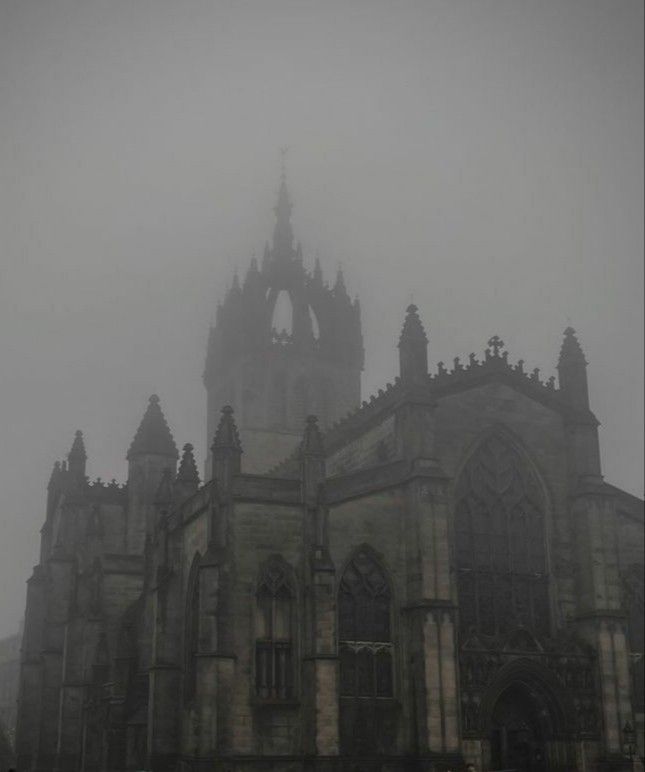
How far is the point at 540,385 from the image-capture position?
133 feet

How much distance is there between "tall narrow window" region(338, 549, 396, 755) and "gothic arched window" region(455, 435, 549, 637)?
3442 mm

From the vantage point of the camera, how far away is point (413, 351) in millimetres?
38156

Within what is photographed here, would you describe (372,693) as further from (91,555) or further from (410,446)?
(91,555)

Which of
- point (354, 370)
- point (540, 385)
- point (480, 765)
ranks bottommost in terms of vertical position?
point (480, 765)

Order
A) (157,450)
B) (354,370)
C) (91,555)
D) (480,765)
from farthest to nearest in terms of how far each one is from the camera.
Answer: (354,370), (157,450), (91,555), (480,765)

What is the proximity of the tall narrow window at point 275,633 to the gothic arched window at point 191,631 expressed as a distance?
10.0 feet

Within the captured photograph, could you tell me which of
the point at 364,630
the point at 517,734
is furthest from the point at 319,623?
the point at 517,734

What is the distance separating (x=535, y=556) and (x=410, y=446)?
279 inches

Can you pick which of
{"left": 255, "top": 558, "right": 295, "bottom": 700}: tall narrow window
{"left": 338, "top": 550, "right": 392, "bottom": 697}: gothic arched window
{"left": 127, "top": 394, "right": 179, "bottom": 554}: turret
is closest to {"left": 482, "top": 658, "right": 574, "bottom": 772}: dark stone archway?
{"left": 338, "top": 550, "right": 392, "bottom": 697}: gothic arched window

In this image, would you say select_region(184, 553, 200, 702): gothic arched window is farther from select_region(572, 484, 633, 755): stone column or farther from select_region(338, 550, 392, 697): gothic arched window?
select_region(572, 484, 633, 755): stone column

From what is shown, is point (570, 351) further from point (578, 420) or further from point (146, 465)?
point (146, 465)

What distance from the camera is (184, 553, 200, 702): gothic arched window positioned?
3522 cm

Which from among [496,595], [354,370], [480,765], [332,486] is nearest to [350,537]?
[332,486]

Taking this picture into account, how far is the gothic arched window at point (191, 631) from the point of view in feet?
116
